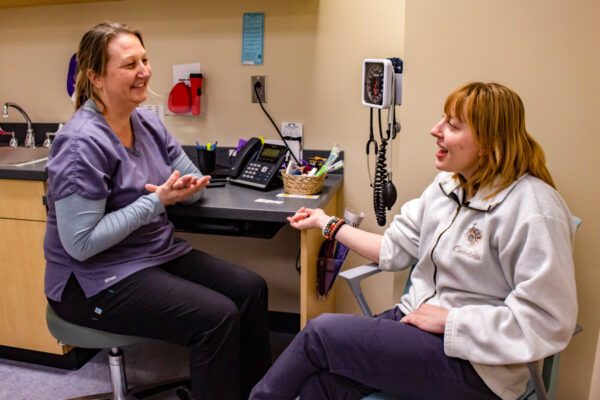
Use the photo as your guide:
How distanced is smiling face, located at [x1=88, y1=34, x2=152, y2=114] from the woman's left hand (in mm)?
1023

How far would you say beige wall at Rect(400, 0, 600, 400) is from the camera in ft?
4.18

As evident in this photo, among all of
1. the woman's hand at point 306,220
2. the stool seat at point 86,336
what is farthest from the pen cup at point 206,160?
the stool seat at point 86,336

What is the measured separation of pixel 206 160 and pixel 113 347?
87 cm

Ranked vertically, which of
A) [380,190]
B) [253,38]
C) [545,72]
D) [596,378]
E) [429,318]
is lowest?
[596,378]

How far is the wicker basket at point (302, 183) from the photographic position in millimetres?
1734

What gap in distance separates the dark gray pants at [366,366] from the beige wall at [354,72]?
0.47 m

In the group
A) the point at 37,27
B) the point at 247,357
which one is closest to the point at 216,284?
the point at 247,357

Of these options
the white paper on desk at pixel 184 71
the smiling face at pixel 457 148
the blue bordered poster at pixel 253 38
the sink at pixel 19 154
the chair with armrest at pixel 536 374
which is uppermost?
the blue bordered poster at pixel 253 38

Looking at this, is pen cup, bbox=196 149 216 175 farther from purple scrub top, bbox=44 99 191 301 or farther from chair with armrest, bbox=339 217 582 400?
chair with armrest, bbox=339 217 582 400

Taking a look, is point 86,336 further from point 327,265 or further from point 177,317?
point 327,265

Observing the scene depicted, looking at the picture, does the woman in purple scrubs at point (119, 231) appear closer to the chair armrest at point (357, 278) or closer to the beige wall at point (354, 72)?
the chair armrest at point (357, 278)

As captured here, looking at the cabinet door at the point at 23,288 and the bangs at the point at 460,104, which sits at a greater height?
the bangs at the point at 460,104

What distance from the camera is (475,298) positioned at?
1157 millimetres

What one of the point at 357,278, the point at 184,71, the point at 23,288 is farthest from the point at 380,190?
the point at 23,288
